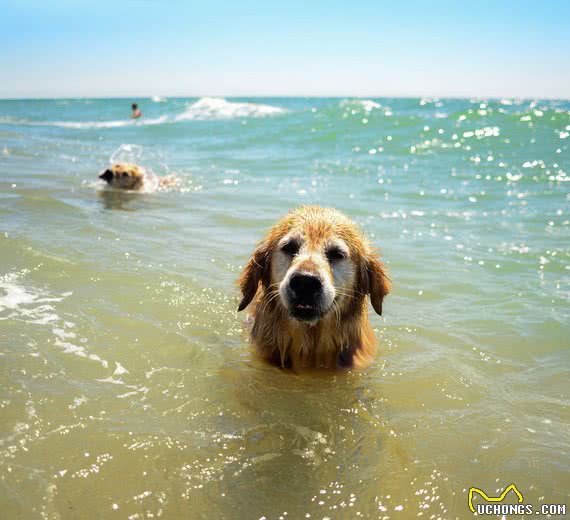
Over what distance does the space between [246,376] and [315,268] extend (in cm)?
107

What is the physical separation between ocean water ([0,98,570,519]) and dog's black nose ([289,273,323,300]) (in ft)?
2.50

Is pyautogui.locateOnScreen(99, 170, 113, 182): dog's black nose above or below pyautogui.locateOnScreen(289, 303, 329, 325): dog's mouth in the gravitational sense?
above

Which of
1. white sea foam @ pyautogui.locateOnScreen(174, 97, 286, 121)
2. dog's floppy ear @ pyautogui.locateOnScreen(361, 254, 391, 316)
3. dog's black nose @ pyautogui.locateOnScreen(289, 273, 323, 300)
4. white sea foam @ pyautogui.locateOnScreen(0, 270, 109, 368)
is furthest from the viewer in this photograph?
white sea foam @ pyautogui.locateOnScreen(174, 97, 286, 121)

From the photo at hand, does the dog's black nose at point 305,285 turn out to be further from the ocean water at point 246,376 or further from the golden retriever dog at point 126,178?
the golden retriever dog at point 126,178

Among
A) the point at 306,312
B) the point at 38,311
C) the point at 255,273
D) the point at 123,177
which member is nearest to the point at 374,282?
the point at 306,312

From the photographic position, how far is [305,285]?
165 inches

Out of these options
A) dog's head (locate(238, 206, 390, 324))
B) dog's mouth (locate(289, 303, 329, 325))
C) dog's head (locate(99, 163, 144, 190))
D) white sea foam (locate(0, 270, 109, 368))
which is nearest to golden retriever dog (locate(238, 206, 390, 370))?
dog's head (locate(238, 206, 390, 324))

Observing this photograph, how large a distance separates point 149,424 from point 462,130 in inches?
935

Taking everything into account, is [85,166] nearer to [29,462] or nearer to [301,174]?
[301,174]

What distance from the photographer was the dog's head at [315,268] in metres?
4.25

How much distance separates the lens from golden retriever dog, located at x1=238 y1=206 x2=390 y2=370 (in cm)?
466

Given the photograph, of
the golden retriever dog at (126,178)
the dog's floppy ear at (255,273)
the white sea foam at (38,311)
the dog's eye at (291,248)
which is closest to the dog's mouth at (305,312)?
the dog's eye at (291,248)

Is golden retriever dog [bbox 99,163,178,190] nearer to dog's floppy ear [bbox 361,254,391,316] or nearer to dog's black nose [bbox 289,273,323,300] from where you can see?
dog's floppy ear [bbox 361,254,391,316]

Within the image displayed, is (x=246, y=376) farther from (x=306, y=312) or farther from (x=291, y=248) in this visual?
(x=291, y=248)
